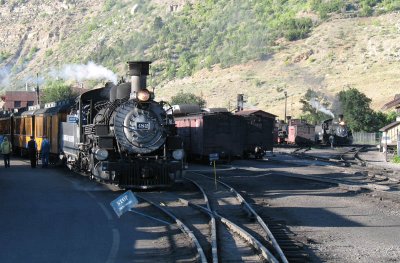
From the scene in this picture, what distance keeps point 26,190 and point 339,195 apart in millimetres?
9246

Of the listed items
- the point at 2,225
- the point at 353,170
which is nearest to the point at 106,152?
the point at 2,225

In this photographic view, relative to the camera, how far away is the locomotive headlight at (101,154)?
17.5 meters

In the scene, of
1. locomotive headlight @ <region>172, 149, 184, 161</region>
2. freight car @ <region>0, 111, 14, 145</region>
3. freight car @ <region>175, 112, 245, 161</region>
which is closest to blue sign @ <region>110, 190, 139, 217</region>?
locomotive headlight @ <region>172, 149, 184, 161</region>

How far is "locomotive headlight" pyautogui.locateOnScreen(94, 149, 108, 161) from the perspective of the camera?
57.3 feet

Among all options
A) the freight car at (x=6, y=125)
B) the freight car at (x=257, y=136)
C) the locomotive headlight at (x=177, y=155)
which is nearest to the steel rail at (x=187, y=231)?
the locomotive headlight at (x=177, y=155)

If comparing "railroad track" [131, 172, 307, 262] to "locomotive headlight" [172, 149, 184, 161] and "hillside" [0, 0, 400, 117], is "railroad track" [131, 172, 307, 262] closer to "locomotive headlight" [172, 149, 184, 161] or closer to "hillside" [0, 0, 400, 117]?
"locomotive headlight" [172, 149, 184, 161]

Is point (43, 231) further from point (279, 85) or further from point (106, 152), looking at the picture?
point (279, 85)

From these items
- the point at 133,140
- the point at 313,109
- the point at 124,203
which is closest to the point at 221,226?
the point at 124,203

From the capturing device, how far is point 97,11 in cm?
19038

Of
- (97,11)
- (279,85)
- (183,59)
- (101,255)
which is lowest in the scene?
(101,255)

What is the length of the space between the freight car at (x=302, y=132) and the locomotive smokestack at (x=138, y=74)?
40.9m

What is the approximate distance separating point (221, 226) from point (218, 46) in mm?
129128

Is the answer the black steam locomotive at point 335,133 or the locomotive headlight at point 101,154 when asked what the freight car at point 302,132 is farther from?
the locomotive headlight at point 101,154

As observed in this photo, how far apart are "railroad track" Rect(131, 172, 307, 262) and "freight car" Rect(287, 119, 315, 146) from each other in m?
40.0
